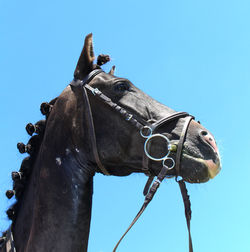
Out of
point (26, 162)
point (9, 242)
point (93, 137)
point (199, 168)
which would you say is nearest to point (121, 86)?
point (93, 137)

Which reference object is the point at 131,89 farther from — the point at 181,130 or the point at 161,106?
the point at 181,130

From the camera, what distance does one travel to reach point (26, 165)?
597 cm

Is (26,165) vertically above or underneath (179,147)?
above

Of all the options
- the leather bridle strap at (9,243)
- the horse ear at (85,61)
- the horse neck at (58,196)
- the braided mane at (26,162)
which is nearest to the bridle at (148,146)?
the horse neck at (58,196)

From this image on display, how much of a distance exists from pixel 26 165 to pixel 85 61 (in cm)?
162

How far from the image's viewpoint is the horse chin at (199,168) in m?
4.88

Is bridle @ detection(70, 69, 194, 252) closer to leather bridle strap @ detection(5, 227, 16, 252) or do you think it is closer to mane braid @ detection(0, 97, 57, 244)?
mane braid @ detection(0, 97, 57, 244)

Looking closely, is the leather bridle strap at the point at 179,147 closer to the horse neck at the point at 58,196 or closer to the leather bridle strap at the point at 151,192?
the leather bridle strap at the point at 151,192

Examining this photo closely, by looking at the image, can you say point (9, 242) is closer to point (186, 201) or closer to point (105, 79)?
point (186, 201)

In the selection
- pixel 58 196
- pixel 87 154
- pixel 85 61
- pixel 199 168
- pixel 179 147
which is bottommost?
pixel 58 196

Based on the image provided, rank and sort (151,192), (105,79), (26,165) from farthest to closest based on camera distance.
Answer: (26,165)
(105,79)
(151,192)

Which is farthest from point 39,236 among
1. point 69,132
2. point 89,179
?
point 69,132

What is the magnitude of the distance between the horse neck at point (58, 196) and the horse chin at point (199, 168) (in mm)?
1219

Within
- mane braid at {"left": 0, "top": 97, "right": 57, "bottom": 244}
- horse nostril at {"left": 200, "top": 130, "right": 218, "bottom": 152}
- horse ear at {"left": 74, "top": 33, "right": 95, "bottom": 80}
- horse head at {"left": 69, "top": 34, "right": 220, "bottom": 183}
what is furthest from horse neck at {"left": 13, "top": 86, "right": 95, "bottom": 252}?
horse nostril at {"left": 200, "top": 130, "right": 218, "bottom": 152}
